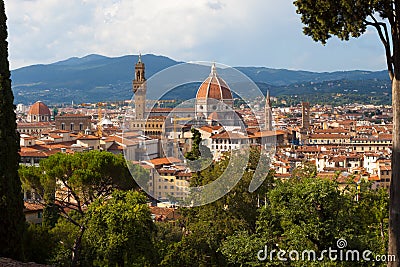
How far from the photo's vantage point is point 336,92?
15450 cm

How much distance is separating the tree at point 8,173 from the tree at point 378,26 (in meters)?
4.47

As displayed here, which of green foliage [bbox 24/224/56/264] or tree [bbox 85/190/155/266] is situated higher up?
tree [bbox 85/190/155/266]

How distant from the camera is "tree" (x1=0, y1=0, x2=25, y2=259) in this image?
7.18 meters

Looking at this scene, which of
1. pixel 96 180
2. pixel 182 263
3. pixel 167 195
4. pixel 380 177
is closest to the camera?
pixel 182 263

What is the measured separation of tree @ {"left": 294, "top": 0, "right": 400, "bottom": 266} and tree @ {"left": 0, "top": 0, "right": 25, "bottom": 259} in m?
4.47

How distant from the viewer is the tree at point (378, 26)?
174 inches

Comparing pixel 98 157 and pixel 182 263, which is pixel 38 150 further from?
pixel 182 263

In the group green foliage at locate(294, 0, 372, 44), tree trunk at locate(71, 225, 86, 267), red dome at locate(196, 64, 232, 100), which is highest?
green foliage at locate(294, 0, 372, 44)

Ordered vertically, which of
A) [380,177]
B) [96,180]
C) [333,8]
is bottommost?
[380,177]

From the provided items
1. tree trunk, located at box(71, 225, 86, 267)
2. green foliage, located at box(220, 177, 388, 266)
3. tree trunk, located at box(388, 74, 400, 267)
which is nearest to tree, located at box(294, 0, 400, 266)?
tree trunk, located at box(388, 74, 400, 267)

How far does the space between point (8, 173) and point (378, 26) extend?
5.02 m

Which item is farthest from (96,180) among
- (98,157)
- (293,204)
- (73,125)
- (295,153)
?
(73,125)

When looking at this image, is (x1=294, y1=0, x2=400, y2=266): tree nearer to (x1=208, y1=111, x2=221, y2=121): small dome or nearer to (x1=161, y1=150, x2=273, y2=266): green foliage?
(x1=161, y1=150, x2=273, y2=266): green foliage

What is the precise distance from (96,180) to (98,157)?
17.1 inches
